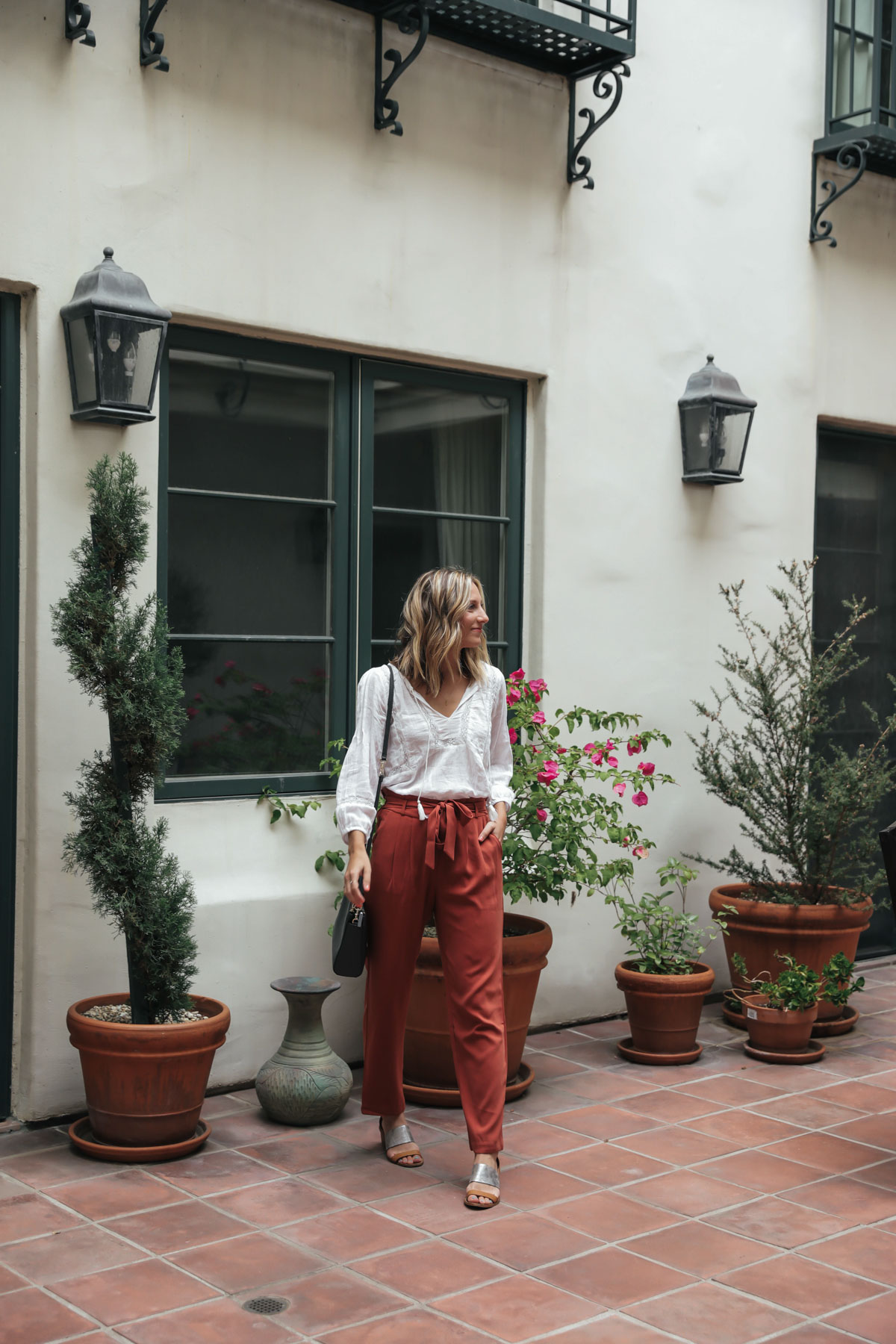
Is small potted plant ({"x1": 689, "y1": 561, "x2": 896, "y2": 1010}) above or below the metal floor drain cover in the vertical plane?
above

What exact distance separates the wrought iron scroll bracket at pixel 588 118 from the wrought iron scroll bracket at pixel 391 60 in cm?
79

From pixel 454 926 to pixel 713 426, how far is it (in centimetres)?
274

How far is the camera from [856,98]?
660cm

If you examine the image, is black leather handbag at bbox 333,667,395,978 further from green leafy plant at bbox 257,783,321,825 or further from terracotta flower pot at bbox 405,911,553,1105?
green leafy plant at bbox 257,783,321,825

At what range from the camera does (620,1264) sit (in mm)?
3332

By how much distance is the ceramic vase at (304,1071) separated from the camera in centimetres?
425

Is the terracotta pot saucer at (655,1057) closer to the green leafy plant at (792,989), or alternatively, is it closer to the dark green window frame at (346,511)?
the green leafy plant at (792,989)

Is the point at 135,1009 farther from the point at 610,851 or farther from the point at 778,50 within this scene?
the point at 778,50

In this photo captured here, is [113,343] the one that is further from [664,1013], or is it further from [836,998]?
[836,998]

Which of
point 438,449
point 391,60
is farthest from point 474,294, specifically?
point 391,60

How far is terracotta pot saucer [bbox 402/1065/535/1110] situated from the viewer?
450cm

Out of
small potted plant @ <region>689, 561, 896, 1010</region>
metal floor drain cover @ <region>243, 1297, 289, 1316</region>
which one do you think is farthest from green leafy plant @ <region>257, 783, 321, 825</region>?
metal floor drain cover @ <region>243, 1297, 289, 1316</region>

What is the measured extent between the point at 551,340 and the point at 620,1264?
3.40 m

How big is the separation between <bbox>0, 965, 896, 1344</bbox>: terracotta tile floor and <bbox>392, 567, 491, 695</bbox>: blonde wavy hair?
4.61 feet
